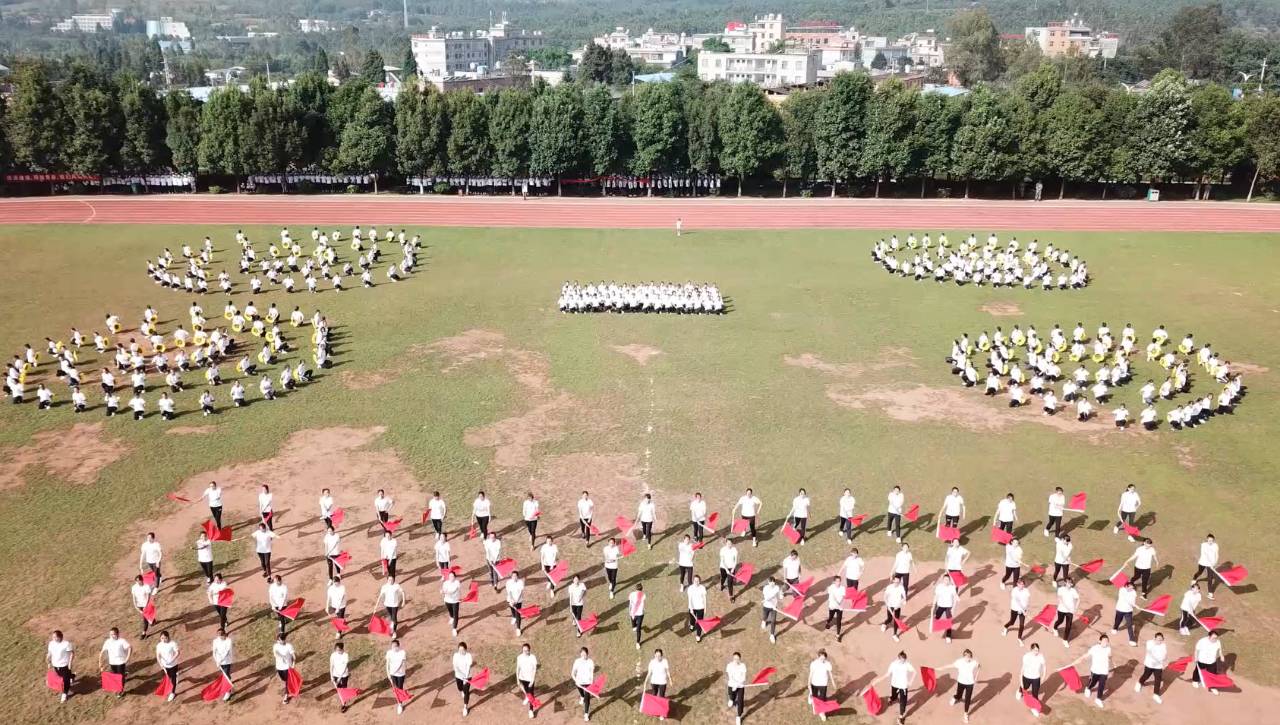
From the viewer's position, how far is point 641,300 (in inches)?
1307

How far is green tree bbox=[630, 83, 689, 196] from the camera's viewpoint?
183ft

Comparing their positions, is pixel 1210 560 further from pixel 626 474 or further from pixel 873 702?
pixel 626 474

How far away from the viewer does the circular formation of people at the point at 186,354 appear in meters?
24.9

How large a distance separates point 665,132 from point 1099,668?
46.9 meters

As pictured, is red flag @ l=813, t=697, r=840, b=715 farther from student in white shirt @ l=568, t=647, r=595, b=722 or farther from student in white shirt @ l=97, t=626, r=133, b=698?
student in white shirt @ l=97, t=626, r=133, b=698

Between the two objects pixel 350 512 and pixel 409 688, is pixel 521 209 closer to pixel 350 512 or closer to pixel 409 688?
pixel 350 512

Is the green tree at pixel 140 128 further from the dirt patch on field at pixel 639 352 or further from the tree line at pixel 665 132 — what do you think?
the dirt patch on field at pixel 639 352

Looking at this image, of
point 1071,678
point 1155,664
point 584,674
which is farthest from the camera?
point 1071,678

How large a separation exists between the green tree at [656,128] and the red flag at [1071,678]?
1821 inches

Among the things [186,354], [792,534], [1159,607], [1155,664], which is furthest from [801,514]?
[186,354]

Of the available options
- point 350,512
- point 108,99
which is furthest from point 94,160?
point 350,512

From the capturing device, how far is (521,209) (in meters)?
53.6

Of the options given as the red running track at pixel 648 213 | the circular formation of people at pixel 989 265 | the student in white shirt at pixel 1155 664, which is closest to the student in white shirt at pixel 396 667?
the student in white shirt at pixel 1155 664

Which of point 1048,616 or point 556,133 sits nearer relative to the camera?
point 1048,616
